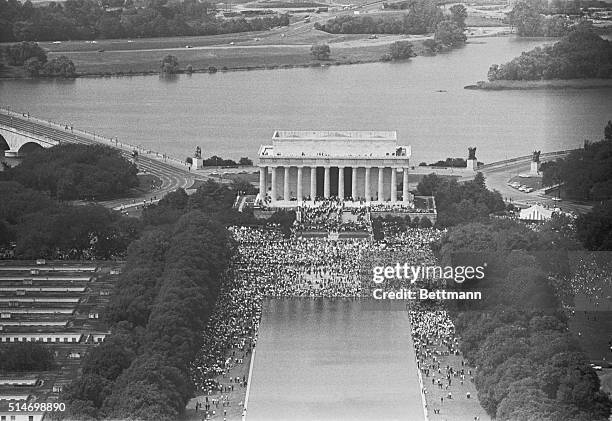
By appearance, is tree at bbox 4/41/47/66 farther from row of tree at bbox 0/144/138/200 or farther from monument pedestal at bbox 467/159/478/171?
monument pedestal at bbox 467/159/478/171

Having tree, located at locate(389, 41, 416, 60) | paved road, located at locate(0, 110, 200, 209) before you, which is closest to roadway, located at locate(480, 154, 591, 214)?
paved road, located at locate(0, 110, 200, 209)

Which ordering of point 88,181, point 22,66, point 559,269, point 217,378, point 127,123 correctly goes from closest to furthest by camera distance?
point 217,378, point 559,269, point 88,181, point 127,123, point 22,66

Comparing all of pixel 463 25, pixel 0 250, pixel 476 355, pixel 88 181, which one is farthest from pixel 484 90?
pixel 476 355

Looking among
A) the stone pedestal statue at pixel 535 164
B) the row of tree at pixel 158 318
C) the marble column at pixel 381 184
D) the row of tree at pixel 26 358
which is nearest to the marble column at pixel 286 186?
the marble column at pixel 381 184

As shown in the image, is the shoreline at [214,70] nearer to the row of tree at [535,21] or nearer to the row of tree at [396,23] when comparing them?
the row of tree at [396,23]

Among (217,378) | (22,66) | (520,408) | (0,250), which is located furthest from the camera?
(22,66)

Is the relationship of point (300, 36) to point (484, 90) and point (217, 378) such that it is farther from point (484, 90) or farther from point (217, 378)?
point (217, 378)

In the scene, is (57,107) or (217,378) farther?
(57,107)
